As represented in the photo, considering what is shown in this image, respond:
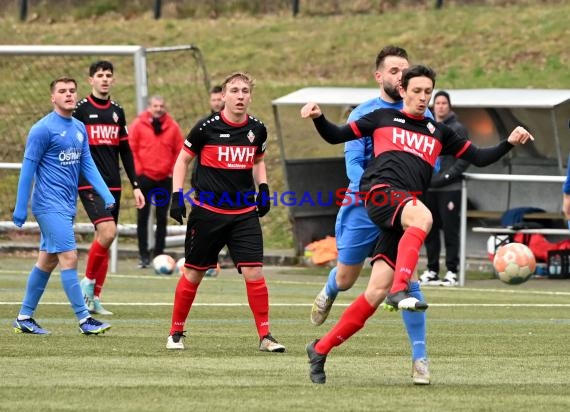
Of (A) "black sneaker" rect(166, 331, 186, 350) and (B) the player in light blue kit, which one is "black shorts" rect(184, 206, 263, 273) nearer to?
(A) "black sneaker" rect(166, 331, 186, 350)

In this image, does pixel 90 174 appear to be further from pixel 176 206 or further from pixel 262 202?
pixel 262 202

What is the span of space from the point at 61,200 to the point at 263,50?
70.8ft

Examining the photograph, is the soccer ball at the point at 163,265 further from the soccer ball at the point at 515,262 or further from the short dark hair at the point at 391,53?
the short dark hair at the point at 391,53

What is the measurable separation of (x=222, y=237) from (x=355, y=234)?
0.95 metres

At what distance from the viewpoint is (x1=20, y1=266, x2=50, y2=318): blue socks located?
37.7 ft

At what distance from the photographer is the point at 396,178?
28.1 feet

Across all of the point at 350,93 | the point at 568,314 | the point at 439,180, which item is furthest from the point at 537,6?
the point at 568,314

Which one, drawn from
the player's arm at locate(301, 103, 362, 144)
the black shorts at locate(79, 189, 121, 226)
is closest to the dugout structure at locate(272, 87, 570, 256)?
the black shorts at locate(79, 189, 121, 226)

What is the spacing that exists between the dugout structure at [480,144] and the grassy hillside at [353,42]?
365 cm

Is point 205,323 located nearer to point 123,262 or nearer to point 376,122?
point 376,122

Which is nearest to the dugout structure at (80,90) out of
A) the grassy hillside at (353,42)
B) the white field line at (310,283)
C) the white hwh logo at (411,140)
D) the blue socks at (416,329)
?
the grassy hillside at (353,42)

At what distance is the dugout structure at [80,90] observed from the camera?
2342cm

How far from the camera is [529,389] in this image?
8.20 meters

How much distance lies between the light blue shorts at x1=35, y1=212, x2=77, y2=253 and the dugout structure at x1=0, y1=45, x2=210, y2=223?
1034cm
